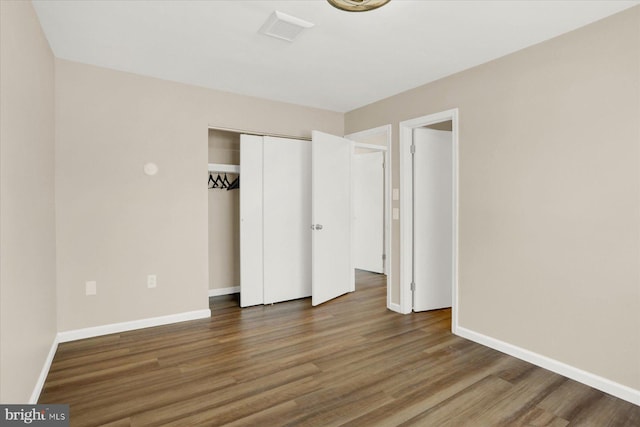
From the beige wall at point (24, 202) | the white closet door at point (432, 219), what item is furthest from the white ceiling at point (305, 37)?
the white closet door at point (432, 219)

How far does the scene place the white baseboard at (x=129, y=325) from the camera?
2.93 metres

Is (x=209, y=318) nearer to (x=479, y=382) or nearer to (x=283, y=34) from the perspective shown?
(x=479, y=382)

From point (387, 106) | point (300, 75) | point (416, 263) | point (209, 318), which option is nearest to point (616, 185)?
point (416, 263)

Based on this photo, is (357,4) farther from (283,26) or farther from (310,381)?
(310,381)

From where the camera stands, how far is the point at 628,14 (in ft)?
6.79

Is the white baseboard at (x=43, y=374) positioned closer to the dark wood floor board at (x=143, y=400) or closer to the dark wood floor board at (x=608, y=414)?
the dark wood floor board at (x=143, y=400)

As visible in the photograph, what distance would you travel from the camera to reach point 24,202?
72.5 inches

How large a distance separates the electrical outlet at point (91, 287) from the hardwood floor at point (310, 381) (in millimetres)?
411

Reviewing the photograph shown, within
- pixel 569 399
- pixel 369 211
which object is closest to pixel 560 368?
pixel 569 399

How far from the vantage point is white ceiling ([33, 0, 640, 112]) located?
209cm

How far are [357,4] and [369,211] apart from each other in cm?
416
